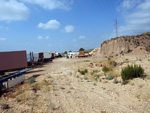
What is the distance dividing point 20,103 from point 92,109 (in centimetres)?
312

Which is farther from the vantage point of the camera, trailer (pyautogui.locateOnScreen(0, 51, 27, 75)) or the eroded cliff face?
the eroded cliff face

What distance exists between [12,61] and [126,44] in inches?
1312

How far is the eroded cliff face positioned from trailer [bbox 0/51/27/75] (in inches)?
1198

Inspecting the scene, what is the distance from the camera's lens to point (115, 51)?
41062 millimetres

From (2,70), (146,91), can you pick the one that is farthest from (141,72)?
(2,70)

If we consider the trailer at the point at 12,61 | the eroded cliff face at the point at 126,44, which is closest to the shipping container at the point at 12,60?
the trailer at the point at 12,61

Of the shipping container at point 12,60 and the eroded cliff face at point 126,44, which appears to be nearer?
the shipping container at point 12,60

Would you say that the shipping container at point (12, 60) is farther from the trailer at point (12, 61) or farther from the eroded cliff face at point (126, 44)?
the eroded cliff face at point (126, 44)

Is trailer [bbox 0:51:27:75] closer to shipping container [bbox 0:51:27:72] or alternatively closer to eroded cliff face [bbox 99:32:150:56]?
shipping container [bbox 0:51:27:72]

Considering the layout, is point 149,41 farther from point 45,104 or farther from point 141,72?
point 45,104

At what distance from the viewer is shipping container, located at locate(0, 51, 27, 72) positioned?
1459 cm

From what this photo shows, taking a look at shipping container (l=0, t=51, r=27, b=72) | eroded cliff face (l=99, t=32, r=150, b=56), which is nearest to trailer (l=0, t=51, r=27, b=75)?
shipping container (l=0, t=51, r=27, b=72)

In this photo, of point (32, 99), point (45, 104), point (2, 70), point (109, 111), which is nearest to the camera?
point (109, 111)

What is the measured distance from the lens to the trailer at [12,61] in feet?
47.8
